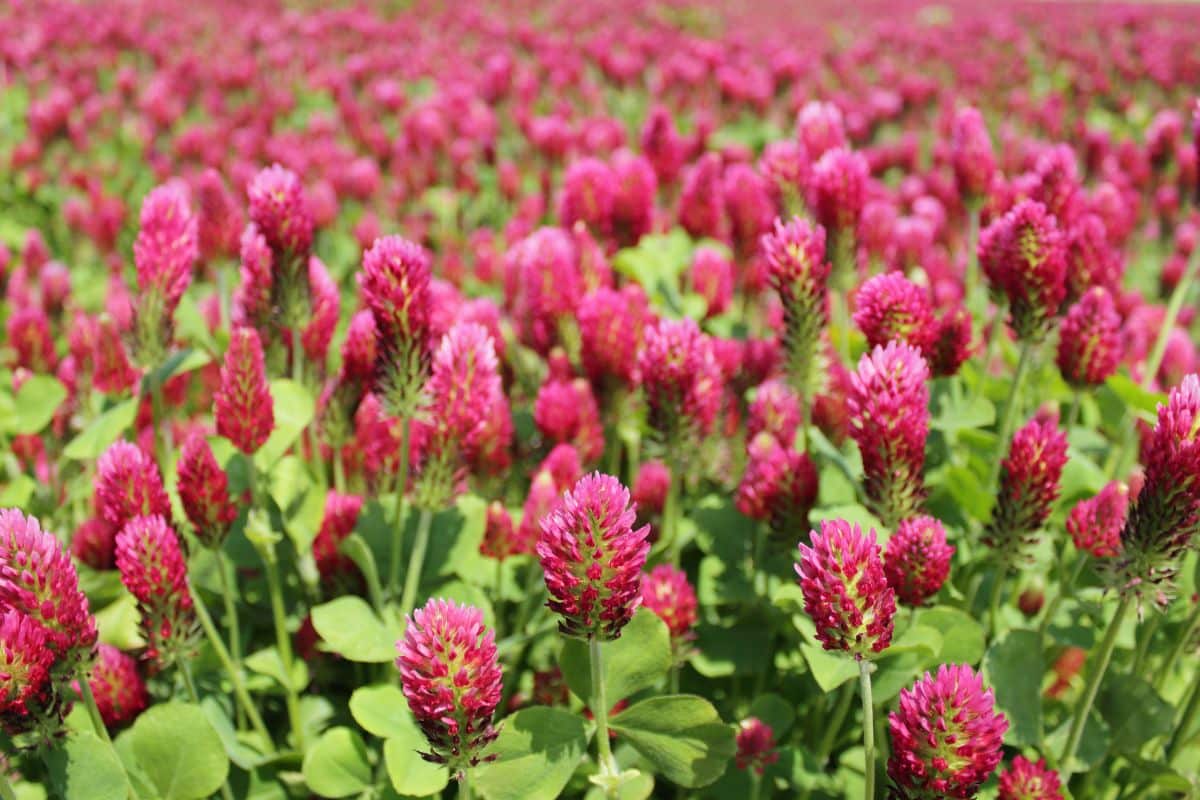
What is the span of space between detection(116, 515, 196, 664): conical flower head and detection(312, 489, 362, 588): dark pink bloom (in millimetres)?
348

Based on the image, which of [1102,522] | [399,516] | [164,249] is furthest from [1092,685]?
[164,249]

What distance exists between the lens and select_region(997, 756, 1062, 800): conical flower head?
135 cm

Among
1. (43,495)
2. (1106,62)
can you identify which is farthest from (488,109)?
(1106,62)

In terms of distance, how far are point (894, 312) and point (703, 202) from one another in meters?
1.39

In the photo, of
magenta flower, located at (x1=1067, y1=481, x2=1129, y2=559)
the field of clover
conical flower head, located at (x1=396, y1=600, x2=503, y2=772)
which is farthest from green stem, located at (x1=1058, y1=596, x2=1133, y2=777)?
conical flower head, located at (x1=396, y1=600, x2=503, y2=772)

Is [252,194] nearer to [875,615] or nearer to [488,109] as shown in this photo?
[875,615]

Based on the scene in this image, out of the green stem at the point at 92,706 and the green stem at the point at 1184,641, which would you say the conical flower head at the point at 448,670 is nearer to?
the green stem at the point at 92,706

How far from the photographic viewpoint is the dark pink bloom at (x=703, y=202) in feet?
9.37

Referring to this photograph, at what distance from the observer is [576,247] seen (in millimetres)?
2387

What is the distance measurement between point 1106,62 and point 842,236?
27.4 feet

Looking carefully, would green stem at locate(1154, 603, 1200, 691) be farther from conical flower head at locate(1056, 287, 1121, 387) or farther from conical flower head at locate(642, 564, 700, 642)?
conical flower head at locate(642, 564, 700, 642)

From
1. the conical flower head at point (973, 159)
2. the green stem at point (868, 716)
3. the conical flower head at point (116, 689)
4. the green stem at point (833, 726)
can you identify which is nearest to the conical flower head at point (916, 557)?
the green stem at point (868, 716)

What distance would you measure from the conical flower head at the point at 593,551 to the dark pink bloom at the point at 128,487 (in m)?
0.68

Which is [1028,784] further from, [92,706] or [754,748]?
[92,706]
